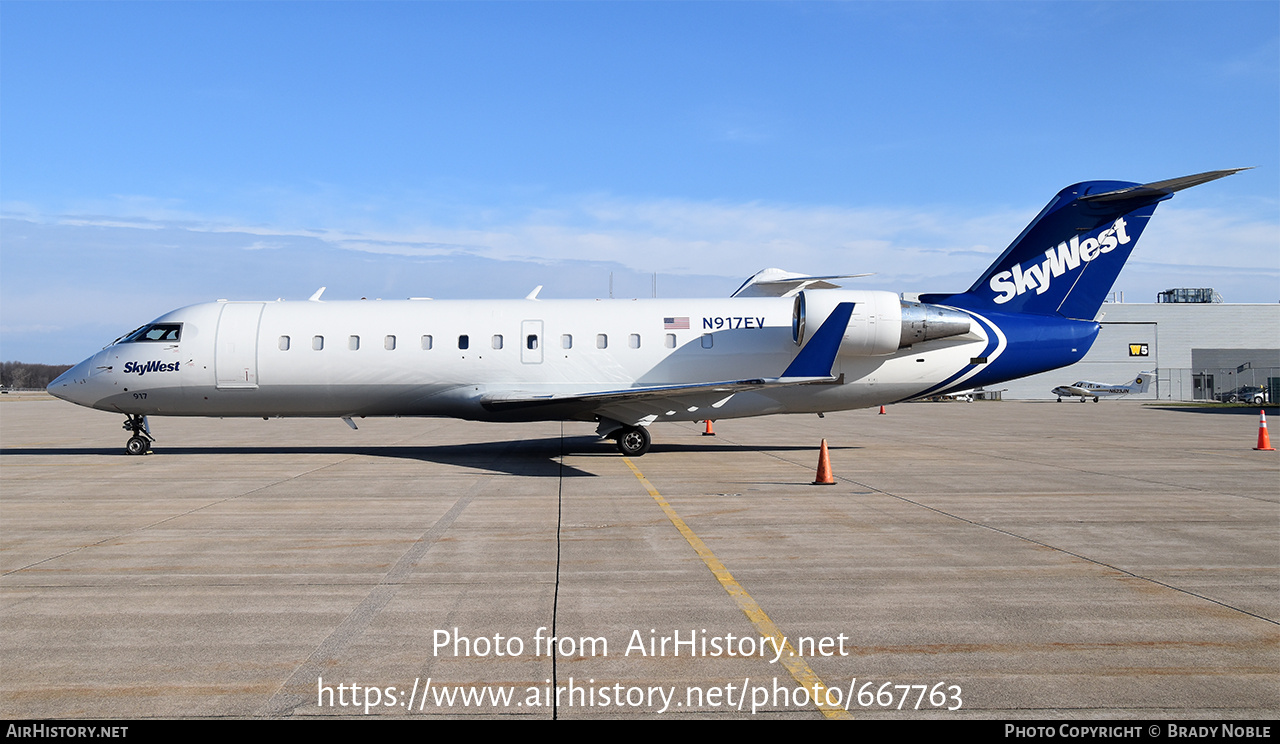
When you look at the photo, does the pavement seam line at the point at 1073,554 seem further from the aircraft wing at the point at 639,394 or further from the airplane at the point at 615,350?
the airplane at the point at 615,350

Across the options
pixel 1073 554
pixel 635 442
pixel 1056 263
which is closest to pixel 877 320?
pixel 1056 263

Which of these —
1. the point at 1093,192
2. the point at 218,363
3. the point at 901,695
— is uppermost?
the point at 1093,192

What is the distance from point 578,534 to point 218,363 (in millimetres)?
11979

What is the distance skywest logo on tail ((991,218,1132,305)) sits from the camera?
58.8 ft

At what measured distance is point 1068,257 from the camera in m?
18.1

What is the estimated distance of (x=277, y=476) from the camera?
14.6 m

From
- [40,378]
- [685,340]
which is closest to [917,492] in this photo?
[685,340]

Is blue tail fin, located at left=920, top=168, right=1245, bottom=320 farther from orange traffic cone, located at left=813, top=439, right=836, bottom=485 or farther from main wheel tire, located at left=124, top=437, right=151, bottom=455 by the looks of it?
main wheel tire, located at left=124, top=437, right=151, bottom=455

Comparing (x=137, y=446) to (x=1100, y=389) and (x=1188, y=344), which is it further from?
(x=1188, y=344)

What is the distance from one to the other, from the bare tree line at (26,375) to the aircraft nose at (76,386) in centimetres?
12829

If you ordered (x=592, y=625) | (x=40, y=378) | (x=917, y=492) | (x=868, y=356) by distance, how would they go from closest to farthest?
(x=592, y=625)
(x=917, y=492)
(x=868, y=356)
(x=40, y=378)

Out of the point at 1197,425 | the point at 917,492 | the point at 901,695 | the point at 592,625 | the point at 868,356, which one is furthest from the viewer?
the point at 1197,425

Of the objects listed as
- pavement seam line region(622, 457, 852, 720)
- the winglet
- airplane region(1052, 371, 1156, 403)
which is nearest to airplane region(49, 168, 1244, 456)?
the winglet
